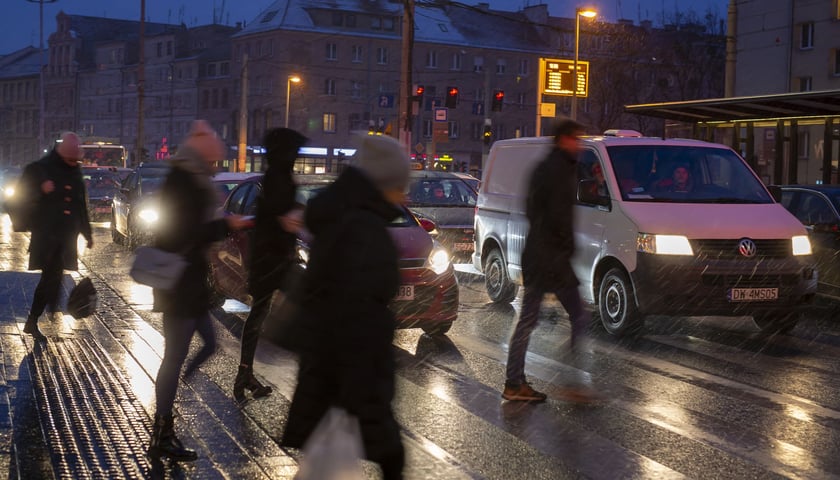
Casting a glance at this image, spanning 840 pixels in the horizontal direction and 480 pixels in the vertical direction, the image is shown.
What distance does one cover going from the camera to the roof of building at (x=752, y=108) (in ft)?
62.6

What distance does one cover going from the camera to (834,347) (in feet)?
36.9

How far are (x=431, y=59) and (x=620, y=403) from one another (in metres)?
90.6

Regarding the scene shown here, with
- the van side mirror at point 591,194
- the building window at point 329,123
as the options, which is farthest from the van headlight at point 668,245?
the building window at point 329,123

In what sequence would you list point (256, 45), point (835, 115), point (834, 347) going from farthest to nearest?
1. point (256, 45)
2. point (835, 115)
3. point (834, 347)

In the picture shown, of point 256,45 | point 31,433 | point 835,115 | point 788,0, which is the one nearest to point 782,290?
point 31,433

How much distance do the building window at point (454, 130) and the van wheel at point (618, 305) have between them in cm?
8594

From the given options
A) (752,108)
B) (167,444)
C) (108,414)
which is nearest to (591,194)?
(108,414)

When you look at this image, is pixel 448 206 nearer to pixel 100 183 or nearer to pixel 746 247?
pixel 746 247

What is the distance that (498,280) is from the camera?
14031 millimetres

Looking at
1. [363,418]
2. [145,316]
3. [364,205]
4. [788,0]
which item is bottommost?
[145,316]

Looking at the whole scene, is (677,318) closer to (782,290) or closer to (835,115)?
(782,290)

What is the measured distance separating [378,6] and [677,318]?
85.6m

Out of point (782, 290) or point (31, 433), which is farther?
point (782, 290)

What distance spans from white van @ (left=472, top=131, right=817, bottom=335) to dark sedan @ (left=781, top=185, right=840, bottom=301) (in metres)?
2.23
